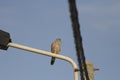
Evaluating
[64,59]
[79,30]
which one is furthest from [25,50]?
[79,30]

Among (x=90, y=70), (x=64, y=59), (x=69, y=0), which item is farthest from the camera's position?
(x=90, y=70)

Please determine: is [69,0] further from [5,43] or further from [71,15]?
[5,43]

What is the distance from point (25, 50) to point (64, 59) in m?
1.01

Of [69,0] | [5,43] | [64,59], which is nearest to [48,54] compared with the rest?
[64,59]

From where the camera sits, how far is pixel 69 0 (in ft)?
11.7

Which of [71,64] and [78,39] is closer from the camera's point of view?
[78,39]

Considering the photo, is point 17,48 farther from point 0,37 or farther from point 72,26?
point 72,26

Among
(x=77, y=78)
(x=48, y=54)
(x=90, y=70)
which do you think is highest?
(x=90, y=70)

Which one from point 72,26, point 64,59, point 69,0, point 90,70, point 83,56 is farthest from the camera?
point 90,70

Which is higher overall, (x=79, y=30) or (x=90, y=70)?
(x=90, y=70)

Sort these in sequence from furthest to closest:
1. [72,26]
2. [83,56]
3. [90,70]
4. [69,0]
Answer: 1. [90,70]
2. [83,56]
3. [72,26]
4. [69,0]

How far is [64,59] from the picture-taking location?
7.65m

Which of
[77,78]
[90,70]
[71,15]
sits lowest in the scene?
[71,15]

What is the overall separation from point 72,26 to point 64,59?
371cm
